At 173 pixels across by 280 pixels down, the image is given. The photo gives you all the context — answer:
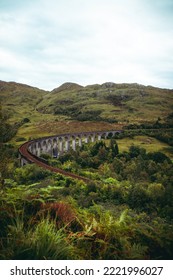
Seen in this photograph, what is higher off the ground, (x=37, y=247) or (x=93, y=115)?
(x=93, y=115)

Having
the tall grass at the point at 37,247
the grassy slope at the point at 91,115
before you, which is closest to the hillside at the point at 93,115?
the grassy slope at the point at 91,115

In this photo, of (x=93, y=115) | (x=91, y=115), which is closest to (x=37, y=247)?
(x=91, y=115)

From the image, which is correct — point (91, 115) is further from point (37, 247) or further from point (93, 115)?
point (37, 247)

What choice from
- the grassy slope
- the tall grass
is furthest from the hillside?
the tall grass

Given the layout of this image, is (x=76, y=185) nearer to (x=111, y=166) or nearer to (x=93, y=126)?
(x=111, y=166)

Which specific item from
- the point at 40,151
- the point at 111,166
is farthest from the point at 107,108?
the point at 111,166

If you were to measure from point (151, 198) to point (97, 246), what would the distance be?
60.2 ft

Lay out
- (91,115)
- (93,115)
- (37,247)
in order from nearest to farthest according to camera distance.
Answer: (37,247) → (91,115) → (93,115)

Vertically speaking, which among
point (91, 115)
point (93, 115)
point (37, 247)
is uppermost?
point (93, 115)

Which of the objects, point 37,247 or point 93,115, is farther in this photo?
point 93,115

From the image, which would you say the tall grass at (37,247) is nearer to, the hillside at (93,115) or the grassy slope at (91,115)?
the grassy slope at (91,115)

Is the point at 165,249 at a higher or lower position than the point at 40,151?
higher

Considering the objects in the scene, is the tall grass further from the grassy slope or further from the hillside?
the hillside
